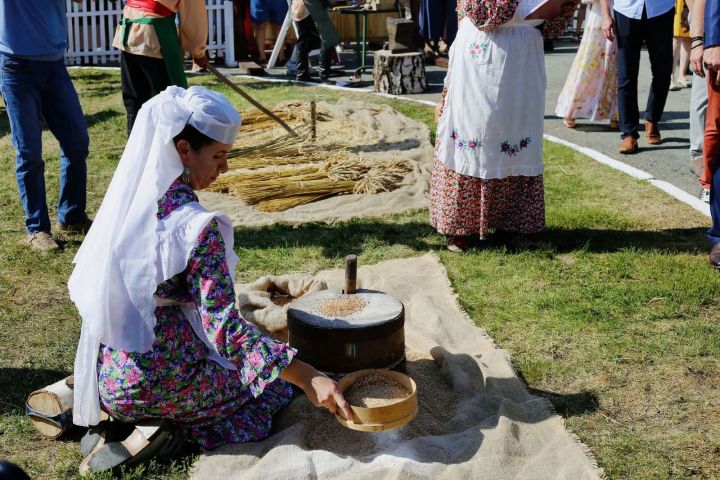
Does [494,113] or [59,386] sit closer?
[59,386]

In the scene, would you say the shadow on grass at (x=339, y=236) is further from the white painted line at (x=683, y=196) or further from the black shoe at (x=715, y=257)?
the white painted line at (x=683, y=196)

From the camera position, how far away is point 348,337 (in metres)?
3.61

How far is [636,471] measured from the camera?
3.27 metres

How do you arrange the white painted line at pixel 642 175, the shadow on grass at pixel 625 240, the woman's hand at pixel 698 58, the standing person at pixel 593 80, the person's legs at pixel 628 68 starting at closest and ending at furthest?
the woman's hand at pixel 698 58, the shadow on grass at pixel 625 240, the white painted line at pixel 642 175, the person's legs at pixel 628 68, the standing person at pixel 593 80

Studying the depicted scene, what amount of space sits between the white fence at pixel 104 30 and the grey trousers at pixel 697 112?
8.88 metres

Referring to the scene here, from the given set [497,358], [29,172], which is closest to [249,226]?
[29,172]

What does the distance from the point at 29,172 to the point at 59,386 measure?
8.20 feet

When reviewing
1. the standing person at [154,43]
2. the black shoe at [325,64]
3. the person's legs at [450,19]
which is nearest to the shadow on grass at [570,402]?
the standing person at [154,43]

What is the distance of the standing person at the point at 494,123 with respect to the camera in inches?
202

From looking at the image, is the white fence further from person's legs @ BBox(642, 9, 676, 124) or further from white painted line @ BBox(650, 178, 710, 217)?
white painted line @ BBox(650, 178, 710, 217)

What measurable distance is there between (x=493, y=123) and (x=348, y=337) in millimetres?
2155

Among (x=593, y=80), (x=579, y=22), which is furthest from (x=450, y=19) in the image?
(x=593, y=80)

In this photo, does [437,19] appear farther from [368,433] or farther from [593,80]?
[368,433]

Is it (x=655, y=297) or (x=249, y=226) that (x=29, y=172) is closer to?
(x=249, y=226)
